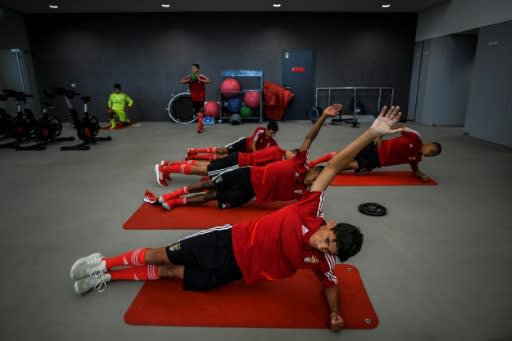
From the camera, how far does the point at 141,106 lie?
9.31m

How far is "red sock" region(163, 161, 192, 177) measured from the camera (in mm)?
3662

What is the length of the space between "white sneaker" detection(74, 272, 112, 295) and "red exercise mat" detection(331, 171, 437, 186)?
2.68 metres

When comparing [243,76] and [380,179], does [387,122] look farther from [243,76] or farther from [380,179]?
[243,76]

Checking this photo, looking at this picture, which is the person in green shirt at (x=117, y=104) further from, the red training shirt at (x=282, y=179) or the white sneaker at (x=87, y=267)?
the white sneaker at (x=87, y=267)

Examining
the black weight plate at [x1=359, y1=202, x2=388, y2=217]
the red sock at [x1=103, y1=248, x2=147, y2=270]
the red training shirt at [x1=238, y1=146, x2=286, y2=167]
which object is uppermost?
the red training shirt at [x1=238, y1=146, x2=286, y2=167]

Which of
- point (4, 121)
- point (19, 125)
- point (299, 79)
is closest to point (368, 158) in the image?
point (299, 79)

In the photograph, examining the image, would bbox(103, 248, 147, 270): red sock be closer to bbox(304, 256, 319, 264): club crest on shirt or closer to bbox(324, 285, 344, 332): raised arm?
bbox(304, 256, 319, 264): club crest on shirt

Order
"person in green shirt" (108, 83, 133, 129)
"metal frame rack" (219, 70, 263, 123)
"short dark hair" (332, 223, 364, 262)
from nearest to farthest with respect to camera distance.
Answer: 1. "short dark hair" (332, 223, 364, 262)
2. "person in green shirt" (108, 83, 133, 129)
3. "metal frame rack" (219, 70, 263, 123)

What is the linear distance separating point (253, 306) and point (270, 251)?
0.39m

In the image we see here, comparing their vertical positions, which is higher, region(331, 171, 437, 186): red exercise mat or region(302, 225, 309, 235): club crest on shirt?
region(302, 225, 309, 235): club crest on shirt

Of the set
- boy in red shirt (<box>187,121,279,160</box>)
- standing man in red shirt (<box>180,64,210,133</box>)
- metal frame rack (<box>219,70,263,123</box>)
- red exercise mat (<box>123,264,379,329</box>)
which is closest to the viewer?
red exercise mat (<box>123,264,379,329</box>)

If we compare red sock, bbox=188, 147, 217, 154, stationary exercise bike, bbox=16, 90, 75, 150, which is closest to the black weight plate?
red sock, bbox=188, 147, 217, 154

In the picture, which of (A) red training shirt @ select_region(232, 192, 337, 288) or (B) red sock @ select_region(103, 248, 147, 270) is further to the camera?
(B) red sock @ select_region(103, 248, 147, 270)

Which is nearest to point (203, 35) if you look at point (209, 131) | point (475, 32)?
point (209, 131)
